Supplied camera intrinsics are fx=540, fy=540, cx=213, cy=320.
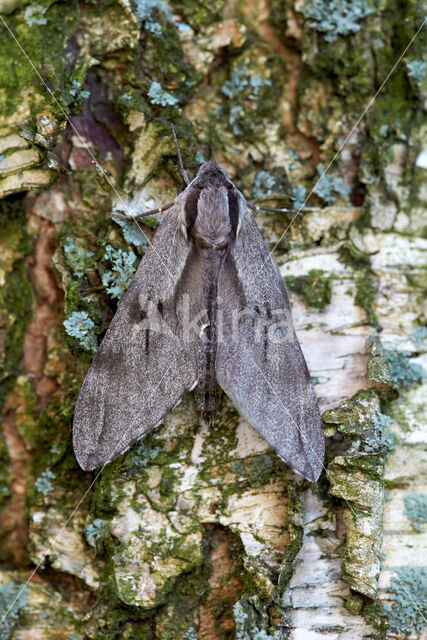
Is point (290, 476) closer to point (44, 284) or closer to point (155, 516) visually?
point (155, 516)

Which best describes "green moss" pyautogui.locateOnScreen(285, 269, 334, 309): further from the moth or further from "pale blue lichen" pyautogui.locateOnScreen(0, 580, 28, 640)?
"pale blue lichen" pyautogui.locateOnScreen(0, 580, 28, 640)

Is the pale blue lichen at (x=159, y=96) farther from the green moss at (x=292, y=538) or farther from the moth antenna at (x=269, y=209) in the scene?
the green moss at (x=292, y=538)

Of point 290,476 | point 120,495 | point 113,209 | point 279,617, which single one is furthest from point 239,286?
point 279,617

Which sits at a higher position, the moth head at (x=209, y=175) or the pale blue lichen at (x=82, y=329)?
the moth head at (x=209, y=175)

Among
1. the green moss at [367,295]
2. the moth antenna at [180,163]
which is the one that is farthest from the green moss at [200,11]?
the green moss at [367,295]

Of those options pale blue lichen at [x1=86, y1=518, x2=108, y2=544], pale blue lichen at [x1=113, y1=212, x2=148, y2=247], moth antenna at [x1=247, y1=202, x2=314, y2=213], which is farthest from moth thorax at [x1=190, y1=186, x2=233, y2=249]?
pale blue lichen at [x1=86, y1=518, x2=108, y2=544]

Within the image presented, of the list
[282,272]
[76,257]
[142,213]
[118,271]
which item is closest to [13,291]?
[76,257]
